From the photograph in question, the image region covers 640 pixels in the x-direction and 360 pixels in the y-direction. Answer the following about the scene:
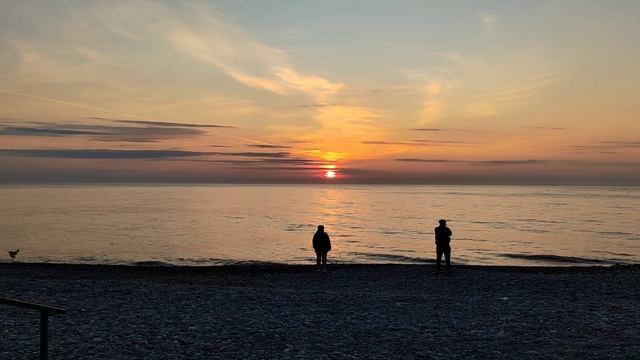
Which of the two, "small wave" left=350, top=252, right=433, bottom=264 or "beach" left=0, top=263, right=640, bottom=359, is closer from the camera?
"beach" left=0, top=263, right=640, bottom=359

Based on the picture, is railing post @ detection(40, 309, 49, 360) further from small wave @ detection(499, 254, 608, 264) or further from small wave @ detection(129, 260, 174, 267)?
small wave @ detection(499, 254, 608, 264)

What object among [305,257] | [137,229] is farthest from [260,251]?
[137,229]

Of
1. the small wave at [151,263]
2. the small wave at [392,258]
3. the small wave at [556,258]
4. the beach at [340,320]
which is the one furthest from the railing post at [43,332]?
the small wave at [556,258]

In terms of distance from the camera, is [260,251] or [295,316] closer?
[295,316]

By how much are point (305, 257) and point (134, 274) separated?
46.6 ft

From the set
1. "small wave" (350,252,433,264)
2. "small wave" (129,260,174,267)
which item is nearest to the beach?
"small wave" (129,260,174,267)

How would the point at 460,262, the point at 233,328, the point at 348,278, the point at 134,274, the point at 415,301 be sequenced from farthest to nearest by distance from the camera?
the point at 460,262 → the point at 134,274 → the point at 348,278 → the point at 415,301 → the point at 233,328

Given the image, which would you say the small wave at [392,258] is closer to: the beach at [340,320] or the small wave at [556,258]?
the small wave at [556,258]

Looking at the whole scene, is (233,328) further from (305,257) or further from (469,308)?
(305,257)

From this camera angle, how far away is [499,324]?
13.8m

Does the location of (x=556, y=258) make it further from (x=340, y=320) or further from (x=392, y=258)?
(x=340, y=320)

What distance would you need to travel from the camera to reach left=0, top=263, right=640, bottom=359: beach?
1136 cm

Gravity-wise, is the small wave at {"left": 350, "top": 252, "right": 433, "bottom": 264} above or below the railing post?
below

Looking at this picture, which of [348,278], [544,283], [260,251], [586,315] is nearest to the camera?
[586,315]
